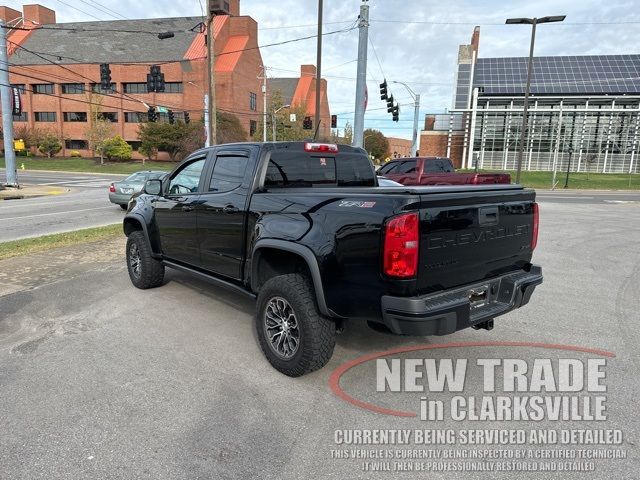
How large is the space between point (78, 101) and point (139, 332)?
66831 millimetres

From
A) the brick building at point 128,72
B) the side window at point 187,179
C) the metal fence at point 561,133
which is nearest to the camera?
the side window at point 187,179

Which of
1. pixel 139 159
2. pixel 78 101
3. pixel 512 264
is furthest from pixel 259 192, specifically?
pixel 78 101

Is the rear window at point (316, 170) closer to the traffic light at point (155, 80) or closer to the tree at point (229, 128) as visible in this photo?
the traffic light at point (155, 80)

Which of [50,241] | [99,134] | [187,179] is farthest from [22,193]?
[99,134]

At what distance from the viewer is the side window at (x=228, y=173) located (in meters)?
4.40

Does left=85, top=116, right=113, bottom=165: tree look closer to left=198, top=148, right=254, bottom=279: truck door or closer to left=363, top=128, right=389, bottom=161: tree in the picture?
left=363, top=128, right=389, bottom=161: tree

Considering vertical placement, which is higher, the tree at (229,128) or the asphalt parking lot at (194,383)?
the tree at (229,128)

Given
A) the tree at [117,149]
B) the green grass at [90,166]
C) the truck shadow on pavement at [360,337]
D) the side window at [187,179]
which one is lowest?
the truck shadow on pavement at [360,337]

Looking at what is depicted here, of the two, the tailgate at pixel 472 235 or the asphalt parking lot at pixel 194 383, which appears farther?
the tailgate at pixel 472 235

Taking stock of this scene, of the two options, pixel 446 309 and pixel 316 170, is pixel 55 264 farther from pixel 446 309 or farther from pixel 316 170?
pixel 446 309

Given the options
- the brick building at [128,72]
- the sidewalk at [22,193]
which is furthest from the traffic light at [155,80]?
the brick building at [128,72]

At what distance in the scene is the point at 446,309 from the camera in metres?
3.10

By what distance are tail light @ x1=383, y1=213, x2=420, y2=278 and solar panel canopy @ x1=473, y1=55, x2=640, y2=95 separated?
56885mm

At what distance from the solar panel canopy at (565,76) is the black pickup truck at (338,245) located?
183ft
